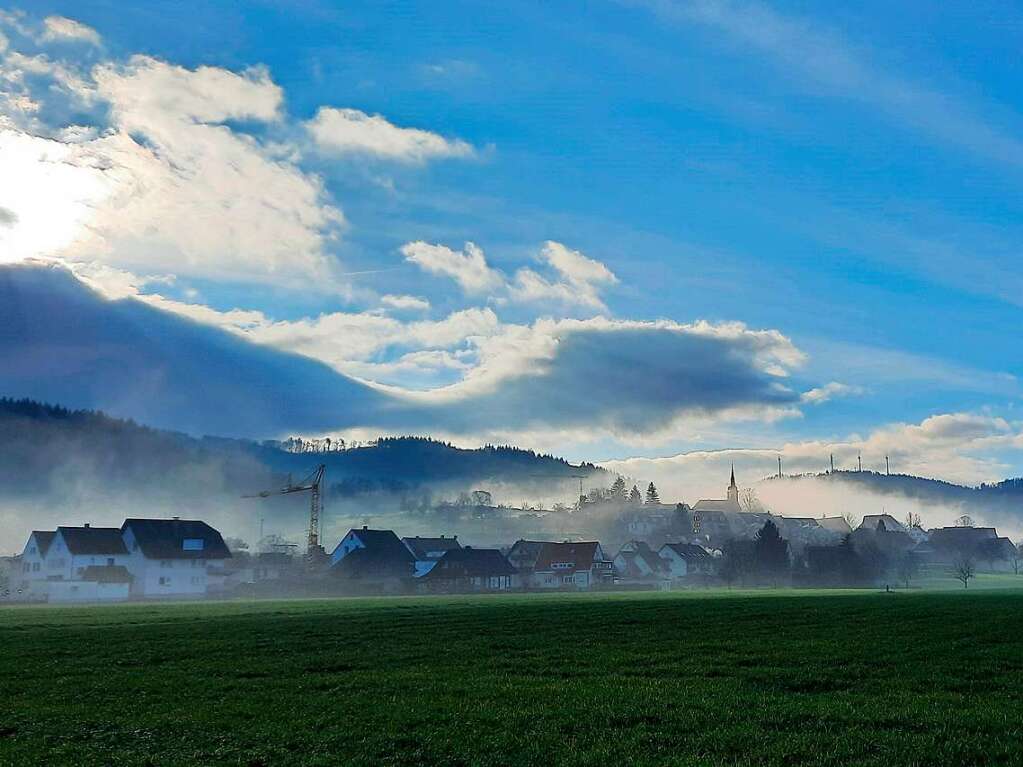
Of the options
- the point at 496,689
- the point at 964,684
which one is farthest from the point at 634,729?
the point at 964,684

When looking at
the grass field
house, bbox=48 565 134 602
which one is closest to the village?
house, bbox=48 565 134 602

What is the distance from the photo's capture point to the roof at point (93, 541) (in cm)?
14162

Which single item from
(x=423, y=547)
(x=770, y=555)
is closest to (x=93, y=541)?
(x=423, y=547)

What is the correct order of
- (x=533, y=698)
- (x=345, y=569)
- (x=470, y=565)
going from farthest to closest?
(x=470, y=565), (x=345, y=569), (x=533, y=698)

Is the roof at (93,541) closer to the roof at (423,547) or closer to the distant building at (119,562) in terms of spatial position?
the distant building at (119,562)

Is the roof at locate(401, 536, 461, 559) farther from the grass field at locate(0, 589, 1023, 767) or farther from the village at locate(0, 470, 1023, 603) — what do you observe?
the grass field at locate(0, 589, 1023, 767)

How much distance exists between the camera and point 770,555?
164 metres

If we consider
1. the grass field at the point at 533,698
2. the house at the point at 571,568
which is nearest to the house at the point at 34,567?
the house at the point at 571,568

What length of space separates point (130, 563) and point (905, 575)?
137m

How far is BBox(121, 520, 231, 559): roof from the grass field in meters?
111

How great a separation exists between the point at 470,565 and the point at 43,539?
72.8 meters

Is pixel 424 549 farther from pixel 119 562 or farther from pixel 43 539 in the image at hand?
pixel 43 539

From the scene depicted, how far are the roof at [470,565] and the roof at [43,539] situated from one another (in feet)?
206

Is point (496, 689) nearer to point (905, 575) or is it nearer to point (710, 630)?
point (710, 630)
